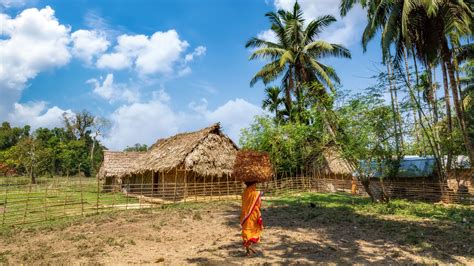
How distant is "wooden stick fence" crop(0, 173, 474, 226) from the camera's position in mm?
12122

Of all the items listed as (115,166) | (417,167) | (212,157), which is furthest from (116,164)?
(417,167)

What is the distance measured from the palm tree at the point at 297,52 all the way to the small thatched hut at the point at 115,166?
38.1 ft

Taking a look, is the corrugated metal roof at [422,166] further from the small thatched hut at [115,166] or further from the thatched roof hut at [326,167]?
the small thatched hut at [115,166]

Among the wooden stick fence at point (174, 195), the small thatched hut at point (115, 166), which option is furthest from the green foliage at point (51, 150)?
the wooden stick fence at point (174, 195)

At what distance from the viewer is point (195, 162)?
54.8 ft

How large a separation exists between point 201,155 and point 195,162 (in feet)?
1.66

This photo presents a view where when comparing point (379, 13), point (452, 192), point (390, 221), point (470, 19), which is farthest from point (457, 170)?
point (390, 221)

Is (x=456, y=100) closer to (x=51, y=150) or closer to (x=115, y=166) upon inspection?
(x=115, y=166)

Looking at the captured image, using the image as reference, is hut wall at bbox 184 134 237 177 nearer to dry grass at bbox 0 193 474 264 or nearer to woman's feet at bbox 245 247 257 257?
dry grass at bbox 0 193 474 264

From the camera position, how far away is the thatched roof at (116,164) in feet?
80.5

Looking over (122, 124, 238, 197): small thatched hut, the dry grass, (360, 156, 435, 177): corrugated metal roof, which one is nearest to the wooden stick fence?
(122, 124, 238, 197): small thatched hut

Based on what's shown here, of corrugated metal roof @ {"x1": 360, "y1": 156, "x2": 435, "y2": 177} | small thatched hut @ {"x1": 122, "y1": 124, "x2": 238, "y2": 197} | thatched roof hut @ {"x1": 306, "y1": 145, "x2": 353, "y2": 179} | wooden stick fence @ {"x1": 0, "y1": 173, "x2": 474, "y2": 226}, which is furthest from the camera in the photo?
thatched roof hut @ {"x1": 306, "y1": 145, "x2": 353, "y2": 179}

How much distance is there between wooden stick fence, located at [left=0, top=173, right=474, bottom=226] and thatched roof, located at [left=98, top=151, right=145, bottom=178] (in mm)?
3708

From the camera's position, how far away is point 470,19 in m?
13.8
